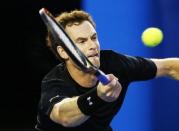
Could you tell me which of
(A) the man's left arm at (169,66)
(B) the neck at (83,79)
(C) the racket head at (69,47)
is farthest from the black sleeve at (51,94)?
(A) the man's left arm at (169,66)

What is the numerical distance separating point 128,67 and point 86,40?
0.84ft

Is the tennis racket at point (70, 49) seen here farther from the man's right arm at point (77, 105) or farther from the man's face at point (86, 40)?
the man's face at point (86, 40)

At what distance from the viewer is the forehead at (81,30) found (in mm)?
2086

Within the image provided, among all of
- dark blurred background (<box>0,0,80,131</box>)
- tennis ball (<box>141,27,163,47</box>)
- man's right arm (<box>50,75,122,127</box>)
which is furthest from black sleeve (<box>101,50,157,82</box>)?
dark blurred background (<box>0,0,80,131</box>)

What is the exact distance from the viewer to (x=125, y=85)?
226cm

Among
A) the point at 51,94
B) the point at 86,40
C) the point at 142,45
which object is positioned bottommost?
the point at 142,45

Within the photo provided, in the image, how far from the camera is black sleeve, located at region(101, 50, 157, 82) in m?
2.22

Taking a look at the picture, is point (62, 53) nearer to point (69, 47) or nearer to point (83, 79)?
point (83, 79)

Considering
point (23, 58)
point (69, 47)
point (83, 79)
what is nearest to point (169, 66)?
point (83, 79)

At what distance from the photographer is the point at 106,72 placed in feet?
7.22

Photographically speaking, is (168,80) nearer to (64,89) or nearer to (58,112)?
(64,89)

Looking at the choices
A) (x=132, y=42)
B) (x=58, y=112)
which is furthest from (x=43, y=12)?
(x=132, y=42)

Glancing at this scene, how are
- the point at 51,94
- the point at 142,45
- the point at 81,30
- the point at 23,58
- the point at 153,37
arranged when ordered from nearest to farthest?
1. the point at 51,94
2. the point at 81,30
3. the point at 153,37
4. the point at 142,45
5. the point at 23,58

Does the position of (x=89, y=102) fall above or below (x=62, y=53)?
below
